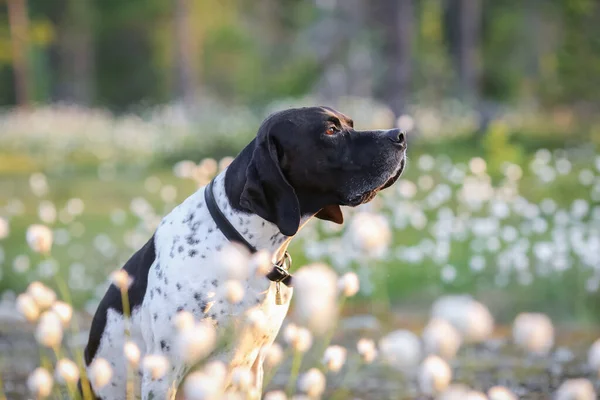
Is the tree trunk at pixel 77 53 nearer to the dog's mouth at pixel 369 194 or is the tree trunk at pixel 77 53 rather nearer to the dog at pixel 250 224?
the dog at pixel 250 224

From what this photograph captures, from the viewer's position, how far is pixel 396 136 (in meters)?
3.97

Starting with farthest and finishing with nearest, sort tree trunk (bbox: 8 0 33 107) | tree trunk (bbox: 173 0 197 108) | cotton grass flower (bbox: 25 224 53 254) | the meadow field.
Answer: tree trunk (bbox: 8 0 33 107) → tree trunk (bbox: 173 0 197 108) → the meadow field → cotton grass flower (bbox: 25 224 53 254)

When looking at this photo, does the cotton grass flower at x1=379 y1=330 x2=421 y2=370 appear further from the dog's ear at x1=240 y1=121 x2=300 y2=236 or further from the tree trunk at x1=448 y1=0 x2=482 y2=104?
the tree trunk at x1=448 y1=0 x2=482 y2=104

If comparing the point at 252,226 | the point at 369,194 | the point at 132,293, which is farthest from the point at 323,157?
the point at 132,293

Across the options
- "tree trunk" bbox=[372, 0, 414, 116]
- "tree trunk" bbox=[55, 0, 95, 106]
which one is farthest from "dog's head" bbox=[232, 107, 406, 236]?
"tree trunk" bbox=[55, 0, 95, 106]

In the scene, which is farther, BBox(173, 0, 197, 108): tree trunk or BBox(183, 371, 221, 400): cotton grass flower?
BBox(173, 0, 197, 108): tree trunk

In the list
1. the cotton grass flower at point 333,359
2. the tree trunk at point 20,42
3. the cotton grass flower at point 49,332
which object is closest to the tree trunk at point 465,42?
the tree trunk at point 20,42

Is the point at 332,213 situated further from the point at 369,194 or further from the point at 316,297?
the point at 316,297

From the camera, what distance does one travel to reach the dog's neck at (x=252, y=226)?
12.3ft

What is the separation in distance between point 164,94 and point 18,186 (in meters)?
23.6

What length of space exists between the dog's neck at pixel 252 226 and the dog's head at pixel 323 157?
0.05m

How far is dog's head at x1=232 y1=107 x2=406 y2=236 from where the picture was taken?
3.82 meters

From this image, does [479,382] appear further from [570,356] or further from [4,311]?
[4,311]

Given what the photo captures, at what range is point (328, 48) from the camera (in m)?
16.2
